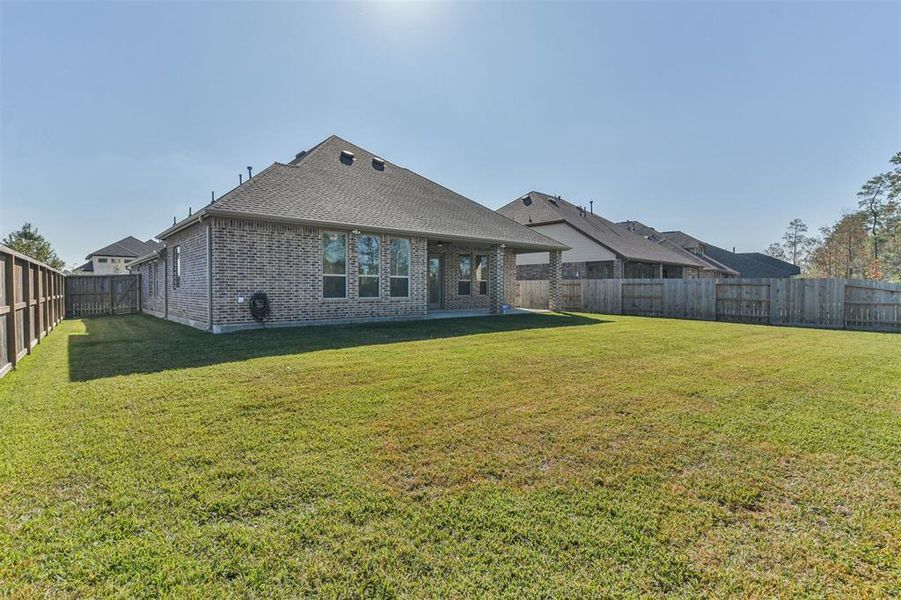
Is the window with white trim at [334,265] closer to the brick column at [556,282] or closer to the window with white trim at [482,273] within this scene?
the window with white trim at [482,273]

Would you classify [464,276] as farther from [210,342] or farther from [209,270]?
[210,342]

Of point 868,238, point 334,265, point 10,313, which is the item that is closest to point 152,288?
point 334,265

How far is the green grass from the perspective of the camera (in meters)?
2.03

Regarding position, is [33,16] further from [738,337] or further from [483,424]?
[738,337]

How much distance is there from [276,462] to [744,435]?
3.99 m

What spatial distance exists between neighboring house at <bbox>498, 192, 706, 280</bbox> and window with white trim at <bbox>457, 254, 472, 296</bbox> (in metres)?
7.95

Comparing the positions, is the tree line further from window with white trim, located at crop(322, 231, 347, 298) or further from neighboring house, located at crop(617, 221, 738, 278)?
window with white trim, located at crop(322, 231, 347, 298)

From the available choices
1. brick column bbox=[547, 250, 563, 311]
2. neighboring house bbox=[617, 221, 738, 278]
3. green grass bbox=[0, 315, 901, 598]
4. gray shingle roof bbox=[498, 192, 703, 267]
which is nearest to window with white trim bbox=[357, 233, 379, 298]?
green grass bbox=[0, 315, 901, 598]

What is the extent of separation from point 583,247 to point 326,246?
675 inches

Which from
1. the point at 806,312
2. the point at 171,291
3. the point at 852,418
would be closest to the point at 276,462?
the point at 852,418

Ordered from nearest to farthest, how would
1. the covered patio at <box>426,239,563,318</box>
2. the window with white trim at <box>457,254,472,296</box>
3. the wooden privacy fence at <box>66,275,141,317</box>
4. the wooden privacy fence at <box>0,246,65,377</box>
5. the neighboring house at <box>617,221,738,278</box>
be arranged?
the wooden privacy fence at <box>0,246,65,377</box>, the covered patio at <box>426,239,563,318</box>, the window with white trim at <box>457,254,472,296</box>, the wooden privacy fence at <box>66,275,141,317</box>, the neighboring house at <box>617,221,738,278</box>

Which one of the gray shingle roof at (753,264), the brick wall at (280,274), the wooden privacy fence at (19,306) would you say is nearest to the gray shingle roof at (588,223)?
the gray shingle roof at (753,264)

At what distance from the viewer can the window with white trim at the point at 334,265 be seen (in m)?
11.5

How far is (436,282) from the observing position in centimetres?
1684
